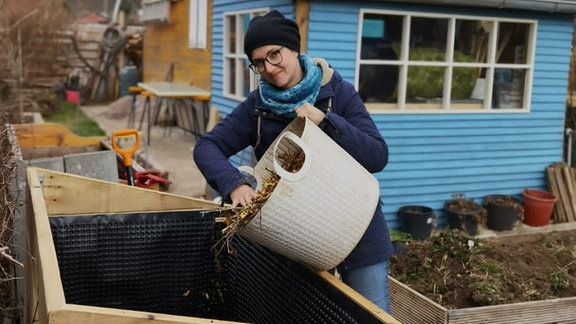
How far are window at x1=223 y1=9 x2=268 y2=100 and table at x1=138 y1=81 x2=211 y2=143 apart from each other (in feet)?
4.84

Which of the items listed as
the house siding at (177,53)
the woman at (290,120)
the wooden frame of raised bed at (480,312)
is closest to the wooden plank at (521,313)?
the wooden frame of raised bed at (480,312)

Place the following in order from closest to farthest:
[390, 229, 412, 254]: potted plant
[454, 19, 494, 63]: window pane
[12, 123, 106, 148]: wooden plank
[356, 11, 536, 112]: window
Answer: [390, 229, 412, 254]: potted plant → [12, 123, 106, 148]: wooden plank → [356, 11, 536, 112]: window → [454, 19, 494, 63]: window pane

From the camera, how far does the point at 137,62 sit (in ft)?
66.7

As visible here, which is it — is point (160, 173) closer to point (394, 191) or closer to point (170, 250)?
point (394, 191)

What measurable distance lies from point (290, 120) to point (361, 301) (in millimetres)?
786

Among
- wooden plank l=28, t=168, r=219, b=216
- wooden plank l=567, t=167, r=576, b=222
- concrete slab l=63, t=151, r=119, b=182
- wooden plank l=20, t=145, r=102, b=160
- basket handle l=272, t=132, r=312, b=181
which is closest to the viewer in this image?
basket handle l=272, t=132, r=312, b=181

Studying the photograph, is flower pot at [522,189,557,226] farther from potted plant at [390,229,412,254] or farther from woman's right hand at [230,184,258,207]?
woman's right hand at [230,184,258,207]

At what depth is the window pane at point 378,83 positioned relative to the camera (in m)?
6.82

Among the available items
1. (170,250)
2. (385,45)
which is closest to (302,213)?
(170,250)

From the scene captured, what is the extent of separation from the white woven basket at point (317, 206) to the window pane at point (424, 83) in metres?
5.26

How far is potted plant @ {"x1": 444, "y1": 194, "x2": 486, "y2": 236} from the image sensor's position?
7066 millimetres

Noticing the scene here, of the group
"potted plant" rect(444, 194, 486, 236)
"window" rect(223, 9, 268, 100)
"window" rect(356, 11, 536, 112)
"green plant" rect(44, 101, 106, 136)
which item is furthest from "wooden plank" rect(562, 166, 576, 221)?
"green plant" rect(44, 101, 106, 136)

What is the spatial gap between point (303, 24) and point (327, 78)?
4.24 m

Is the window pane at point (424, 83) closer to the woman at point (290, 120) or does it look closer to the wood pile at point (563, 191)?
the wood pile at point (563, 191)
